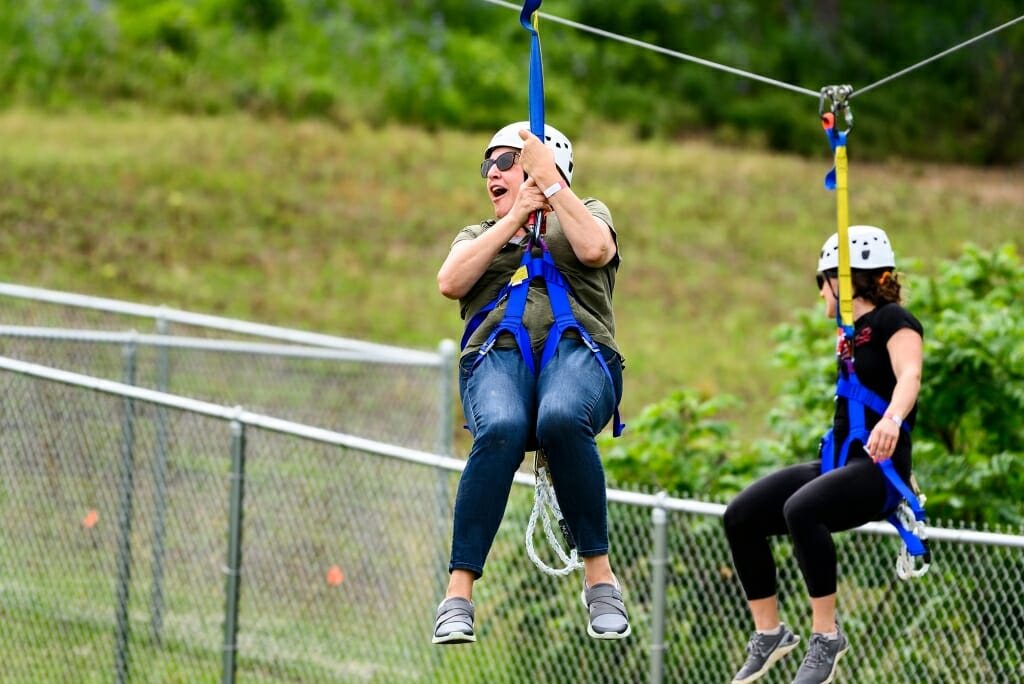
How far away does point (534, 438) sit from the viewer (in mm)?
5086

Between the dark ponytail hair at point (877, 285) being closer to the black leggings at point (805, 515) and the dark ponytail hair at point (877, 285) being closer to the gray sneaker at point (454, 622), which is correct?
the black leggings at point (805, 515)

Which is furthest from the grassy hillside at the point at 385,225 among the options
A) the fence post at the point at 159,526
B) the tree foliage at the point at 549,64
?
the fence post at the point at 159,526

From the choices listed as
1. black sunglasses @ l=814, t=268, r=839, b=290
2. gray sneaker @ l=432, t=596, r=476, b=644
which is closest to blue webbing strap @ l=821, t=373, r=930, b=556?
black sunglasses @ l=814, t=268, r=839, b=290

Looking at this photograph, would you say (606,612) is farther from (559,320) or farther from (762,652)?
(762,652)

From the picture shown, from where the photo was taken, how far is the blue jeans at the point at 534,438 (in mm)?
4926

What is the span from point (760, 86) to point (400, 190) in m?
19.6

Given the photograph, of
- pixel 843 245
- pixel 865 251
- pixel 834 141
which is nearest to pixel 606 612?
pixel 843 245

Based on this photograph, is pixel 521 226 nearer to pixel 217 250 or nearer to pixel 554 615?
pixel 554 615

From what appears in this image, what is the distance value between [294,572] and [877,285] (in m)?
4.07

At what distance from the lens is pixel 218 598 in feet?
28.1

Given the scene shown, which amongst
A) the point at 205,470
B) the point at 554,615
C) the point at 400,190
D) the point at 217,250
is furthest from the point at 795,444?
the point at 400,190

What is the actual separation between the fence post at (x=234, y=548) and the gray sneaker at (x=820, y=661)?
3.55m

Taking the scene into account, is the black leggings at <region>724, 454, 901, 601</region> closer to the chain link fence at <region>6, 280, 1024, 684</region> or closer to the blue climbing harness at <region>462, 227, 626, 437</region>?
the chain link fence at <region>6, 280, 1024, 684</region>

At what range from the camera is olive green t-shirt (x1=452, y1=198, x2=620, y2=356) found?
512 centimetres
